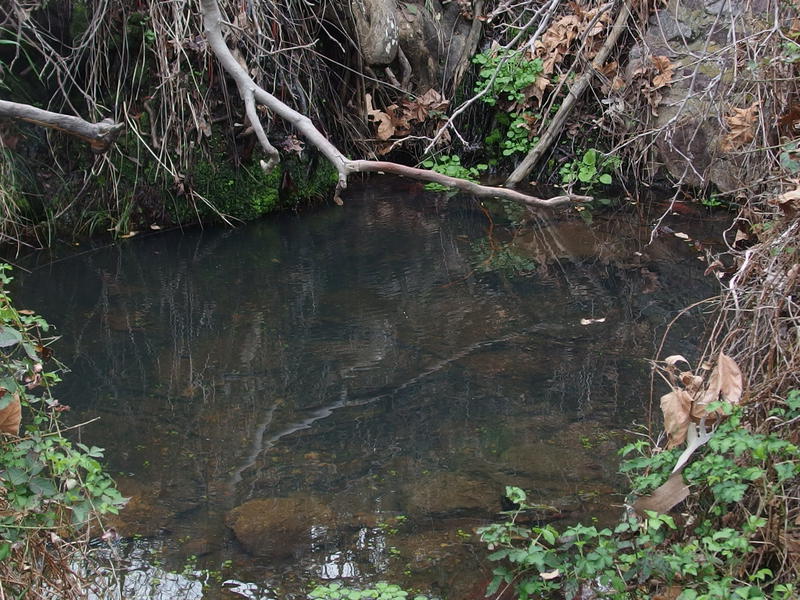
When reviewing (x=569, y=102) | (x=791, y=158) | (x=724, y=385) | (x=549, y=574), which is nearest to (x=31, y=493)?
(x=549, y=574)

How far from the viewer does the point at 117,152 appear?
216 inches

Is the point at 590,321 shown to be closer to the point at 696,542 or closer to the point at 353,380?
the point at 353,380

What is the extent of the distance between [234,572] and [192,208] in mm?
3493

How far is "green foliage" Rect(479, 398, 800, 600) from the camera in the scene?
210 cm

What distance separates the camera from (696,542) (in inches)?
84.6

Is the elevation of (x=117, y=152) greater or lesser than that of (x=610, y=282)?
greater

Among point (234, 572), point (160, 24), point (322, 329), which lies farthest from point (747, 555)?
point (160, 24)

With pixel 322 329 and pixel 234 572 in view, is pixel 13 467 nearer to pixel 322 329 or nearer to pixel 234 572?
pixel 234 572

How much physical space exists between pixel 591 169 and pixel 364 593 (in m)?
Answer: 4.44

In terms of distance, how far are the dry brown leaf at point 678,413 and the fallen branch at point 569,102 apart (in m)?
4.17

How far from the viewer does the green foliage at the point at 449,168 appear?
254 inches

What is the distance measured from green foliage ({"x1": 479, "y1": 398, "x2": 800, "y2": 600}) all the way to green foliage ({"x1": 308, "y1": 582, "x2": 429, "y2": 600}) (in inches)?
9.4

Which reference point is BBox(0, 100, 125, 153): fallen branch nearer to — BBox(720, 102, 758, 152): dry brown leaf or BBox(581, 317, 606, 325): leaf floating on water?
BBox(581, 317, 606, 325): leaf floating on water

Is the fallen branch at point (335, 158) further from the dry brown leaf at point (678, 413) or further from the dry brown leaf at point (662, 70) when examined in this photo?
the dry brown leaf at point (662, 70)
